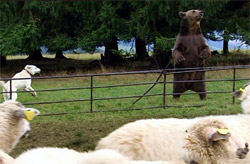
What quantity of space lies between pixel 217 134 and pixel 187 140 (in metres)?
0.33

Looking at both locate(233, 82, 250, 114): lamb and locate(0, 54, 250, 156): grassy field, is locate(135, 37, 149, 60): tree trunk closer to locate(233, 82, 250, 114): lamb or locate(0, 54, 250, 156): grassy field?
locate(0, 54, 250, 156): grassy field

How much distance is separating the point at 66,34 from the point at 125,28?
145 inches

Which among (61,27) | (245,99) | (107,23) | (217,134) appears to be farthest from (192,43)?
(61,27)

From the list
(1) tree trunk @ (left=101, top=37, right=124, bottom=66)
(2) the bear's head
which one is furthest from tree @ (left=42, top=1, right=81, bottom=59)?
(2) the bear's head

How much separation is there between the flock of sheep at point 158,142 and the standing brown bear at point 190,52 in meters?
4.82

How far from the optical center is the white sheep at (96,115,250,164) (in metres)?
3.80

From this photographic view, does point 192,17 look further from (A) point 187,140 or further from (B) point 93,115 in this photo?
(A) point 187,140

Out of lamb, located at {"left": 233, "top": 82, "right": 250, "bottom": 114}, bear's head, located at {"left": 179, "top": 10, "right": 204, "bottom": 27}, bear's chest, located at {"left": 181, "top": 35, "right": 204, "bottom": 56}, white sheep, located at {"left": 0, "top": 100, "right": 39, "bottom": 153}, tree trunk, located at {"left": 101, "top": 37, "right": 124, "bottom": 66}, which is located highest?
bear's head, located at {"left": 179, "top": 10, "right": 204, "bottom": 27}

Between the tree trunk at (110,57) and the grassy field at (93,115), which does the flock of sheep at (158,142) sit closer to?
the grassy field at (93,115)

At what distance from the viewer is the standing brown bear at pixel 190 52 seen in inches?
409

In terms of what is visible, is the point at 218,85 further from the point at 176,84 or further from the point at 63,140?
the point at 63,140

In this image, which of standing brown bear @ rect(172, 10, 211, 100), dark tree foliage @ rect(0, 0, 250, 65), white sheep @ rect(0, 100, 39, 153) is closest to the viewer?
white sheep @ rect(0, 100, 39, 153)

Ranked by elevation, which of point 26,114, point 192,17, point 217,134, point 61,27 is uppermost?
point 192,17

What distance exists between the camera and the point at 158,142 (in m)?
4.45
